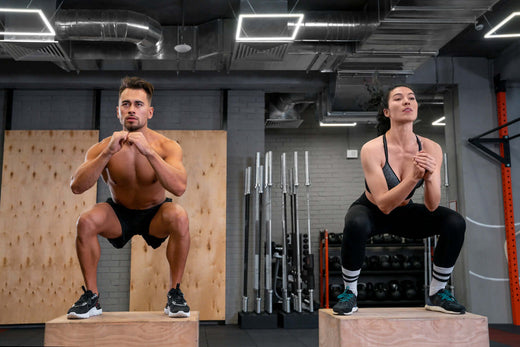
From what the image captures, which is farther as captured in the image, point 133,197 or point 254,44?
point 254,44

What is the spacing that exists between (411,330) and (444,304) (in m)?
0.29

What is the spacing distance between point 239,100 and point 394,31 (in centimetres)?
238

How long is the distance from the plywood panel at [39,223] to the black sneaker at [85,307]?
350cm

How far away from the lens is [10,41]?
430 centimetres

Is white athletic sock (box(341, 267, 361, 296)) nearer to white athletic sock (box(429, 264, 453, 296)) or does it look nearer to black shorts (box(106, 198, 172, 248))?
white athletic sock (box(429, 264, 453, 296))

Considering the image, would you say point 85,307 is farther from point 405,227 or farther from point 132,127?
point 405,227

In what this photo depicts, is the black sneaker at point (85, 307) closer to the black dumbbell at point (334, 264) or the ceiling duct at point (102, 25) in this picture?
the ceiling duct at point (102, 25)

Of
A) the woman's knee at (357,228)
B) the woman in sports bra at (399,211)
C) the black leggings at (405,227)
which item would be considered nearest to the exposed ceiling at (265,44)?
the woman in sports bra at (399,211)

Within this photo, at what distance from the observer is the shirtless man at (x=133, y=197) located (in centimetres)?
218

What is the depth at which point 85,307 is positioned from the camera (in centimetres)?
215

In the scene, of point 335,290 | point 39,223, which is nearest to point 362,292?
point 335,290

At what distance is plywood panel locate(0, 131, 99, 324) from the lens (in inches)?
213

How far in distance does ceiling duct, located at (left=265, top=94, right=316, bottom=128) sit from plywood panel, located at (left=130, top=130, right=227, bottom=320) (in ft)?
4.28

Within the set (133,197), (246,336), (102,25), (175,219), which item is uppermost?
(102,25)
